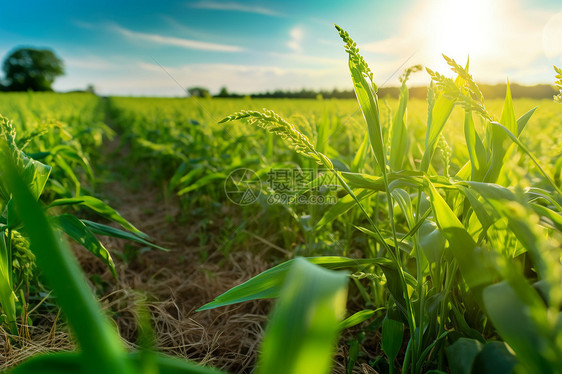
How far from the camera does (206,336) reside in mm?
1335

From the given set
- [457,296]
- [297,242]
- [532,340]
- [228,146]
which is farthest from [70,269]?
[228,146]

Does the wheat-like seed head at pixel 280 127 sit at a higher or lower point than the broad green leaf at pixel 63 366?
higher

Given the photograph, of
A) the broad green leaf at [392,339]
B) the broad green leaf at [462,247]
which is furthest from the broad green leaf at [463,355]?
the broad green leaf at [392,339]

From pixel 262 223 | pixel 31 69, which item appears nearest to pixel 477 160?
pixel 262 223

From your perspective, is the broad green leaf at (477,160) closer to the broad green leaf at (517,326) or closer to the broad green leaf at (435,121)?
the broad green leaf at (435,121)

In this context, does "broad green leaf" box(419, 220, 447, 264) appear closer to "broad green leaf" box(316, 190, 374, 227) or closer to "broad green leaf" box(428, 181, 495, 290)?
"broad green leaf" box(428, 181, 495, 290)

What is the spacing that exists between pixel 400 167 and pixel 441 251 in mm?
415

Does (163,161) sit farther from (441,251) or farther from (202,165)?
(441,251)

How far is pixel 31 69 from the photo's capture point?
62.4 meters

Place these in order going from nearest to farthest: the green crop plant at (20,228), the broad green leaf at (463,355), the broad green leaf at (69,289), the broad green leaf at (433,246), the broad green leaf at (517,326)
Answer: the broad green leaf at (69,289)
the broad green leaf at (517,326)
the broad green leaf at (463,355)
the broad green leaf at (433,246)
the green crop plant at (20,228)

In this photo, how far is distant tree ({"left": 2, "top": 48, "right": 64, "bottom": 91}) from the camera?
196ft

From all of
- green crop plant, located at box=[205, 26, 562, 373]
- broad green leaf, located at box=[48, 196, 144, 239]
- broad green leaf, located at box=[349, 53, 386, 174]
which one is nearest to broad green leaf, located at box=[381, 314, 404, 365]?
green crop plant, located at box=[205, 26, 562, 373]

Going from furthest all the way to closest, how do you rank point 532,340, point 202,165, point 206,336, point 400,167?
1. point 202,165
2. point 206,336
3. point 400,167
4. point 532,340

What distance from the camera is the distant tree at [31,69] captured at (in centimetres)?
5975
